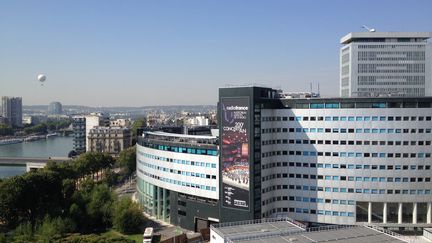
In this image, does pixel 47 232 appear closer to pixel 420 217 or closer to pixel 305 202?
pixel 305 202

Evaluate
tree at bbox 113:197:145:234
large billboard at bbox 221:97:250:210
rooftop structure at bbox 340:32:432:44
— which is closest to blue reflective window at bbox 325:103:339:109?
large billboard at bbox 221:97:250:210

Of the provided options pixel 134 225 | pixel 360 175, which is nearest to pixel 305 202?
pixel 360 175

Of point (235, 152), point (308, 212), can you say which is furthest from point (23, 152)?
point (308, 212)

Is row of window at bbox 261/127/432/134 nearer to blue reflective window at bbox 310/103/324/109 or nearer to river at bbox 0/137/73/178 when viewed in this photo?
blue reflective window at bbox 310/103/324/109

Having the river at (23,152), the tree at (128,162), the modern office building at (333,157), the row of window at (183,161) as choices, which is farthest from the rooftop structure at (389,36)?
the river at (23,152)

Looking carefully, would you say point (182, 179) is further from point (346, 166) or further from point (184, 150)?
point (346, 166)

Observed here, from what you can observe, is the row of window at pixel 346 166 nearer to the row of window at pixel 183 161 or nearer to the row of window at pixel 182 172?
the row of window at pixel 183 161

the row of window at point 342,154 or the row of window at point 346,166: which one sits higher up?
the row of window at point 342,154

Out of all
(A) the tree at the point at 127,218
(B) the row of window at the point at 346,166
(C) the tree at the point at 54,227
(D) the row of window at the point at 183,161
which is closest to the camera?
(C) the tree at the point at 54,227
